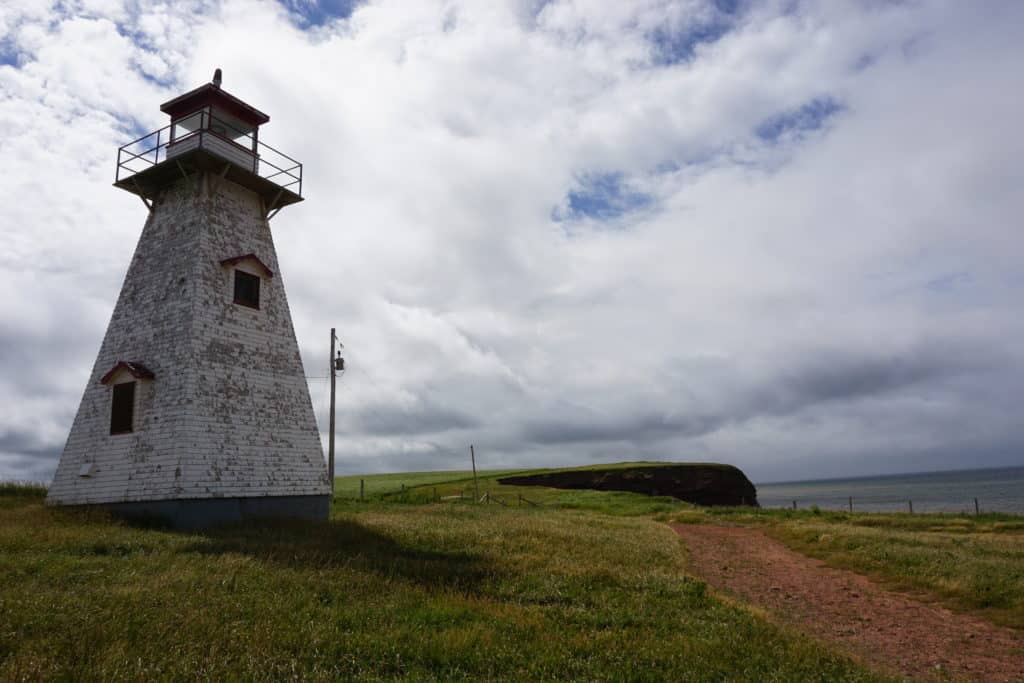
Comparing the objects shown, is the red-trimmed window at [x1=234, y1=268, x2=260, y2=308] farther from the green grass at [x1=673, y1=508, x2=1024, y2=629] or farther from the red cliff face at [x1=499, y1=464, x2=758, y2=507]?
the red cliff face at [x1=499, y1=464, x2=758, y2=507]

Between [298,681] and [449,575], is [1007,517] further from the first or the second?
[298,681]

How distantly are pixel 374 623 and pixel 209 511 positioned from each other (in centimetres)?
1255

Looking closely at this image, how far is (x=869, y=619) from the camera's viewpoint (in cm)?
1410

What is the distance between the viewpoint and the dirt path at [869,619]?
1095 centimetres

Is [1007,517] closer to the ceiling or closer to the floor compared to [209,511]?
closer to the floor

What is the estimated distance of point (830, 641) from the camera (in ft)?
39.1

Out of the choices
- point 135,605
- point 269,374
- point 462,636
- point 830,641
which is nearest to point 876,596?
point 830,641

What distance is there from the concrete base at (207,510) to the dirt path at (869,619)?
13912 millimetres

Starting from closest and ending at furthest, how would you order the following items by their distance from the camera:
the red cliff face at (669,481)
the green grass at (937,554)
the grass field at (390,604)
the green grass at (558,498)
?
the grass field at (390,604) < the green grass at (937,554) < the green grass at (558,498) < the red cliff face at (669,481)

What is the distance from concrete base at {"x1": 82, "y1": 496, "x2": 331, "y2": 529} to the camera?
19062mm

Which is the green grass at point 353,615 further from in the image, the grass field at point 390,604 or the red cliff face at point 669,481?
the red cliff face at point 669,481

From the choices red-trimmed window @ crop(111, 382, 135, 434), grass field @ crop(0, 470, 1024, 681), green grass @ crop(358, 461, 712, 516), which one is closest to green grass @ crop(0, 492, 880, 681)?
grass field @ crop(0, 470, 1024, 681)

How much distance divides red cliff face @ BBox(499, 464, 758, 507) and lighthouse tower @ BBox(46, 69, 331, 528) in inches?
1872

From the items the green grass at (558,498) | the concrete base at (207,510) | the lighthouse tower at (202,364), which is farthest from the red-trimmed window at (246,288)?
the green grass at (558,498)
